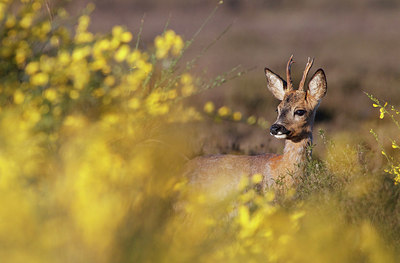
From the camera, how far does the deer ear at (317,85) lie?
24.5 ft

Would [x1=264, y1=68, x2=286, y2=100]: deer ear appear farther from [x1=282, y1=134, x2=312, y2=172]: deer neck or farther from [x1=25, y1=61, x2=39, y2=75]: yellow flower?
[x1=25, y1=61, x2=39, y2=75]: yellow flower

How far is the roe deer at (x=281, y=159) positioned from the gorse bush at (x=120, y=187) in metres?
0.26

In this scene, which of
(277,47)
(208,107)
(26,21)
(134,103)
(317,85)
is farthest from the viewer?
(277,47)

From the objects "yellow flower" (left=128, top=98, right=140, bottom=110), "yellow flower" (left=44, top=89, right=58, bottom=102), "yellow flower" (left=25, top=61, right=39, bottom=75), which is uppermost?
"yellow flower" (left=25, top=61, right=39, bottom=75)


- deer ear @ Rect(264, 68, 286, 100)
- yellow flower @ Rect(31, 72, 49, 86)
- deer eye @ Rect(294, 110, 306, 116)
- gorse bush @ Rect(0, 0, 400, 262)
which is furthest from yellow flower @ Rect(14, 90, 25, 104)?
deer ear @ Rect(264, 68, 286, 100)

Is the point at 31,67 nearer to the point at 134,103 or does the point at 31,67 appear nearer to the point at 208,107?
the point at 134,103

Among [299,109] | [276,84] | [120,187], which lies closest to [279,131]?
[299,109]

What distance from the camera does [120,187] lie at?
4367 mm

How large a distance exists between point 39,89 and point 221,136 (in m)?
4.46

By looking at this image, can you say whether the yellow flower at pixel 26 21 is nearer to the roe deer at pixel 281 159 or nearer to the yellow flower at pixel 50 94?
the yellow flower at pixel 50 94

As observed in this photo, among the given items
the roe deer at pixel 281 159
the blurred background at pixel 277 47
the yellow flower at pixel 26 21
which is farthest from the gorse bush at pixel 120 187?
the blurred background at pixel 277 47

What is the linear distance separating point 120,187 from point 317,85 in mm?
3660

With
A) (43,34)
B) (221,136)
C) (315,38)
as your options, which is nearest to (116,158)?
(43,34)

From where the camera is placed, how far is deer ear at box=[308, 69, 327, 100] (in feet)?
24.5
